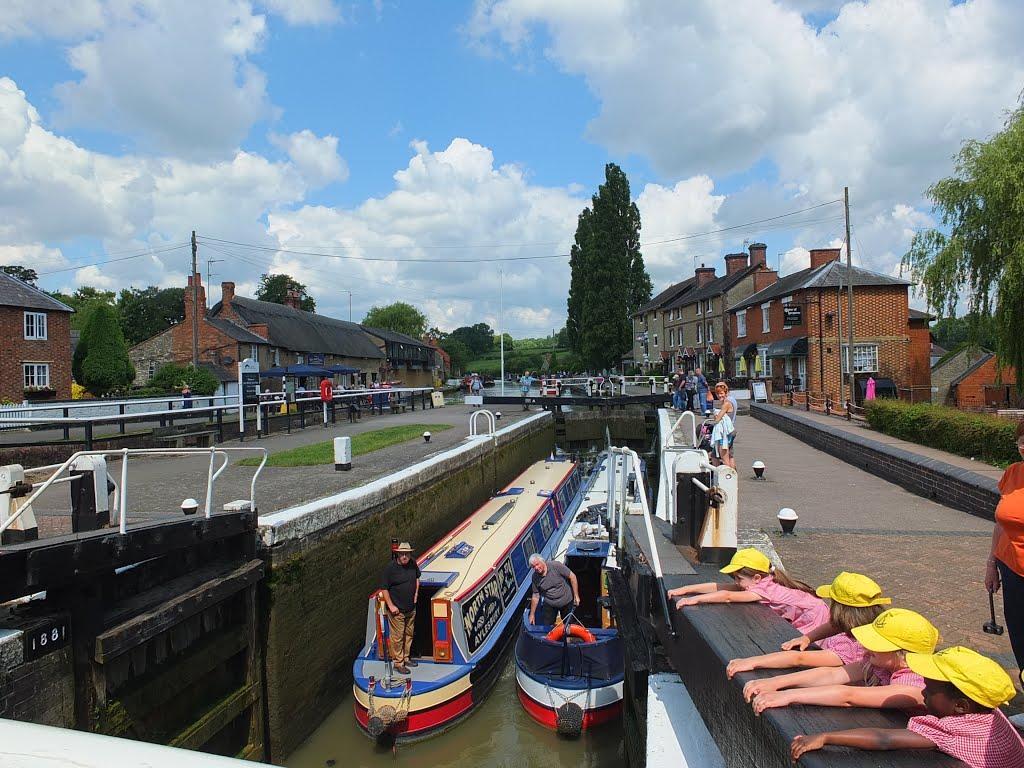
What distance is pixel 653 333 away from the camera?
182 feet

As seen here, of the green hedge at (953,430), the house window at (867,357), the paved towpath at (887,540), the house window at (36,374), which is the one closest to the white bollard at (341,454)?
the paved towpath at (887,540)

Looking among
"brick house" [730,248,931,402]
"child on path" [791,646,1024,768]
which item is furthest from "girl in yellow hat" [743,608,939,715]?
"brick house" [730,248,931,402]

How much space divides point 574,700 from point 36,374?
27639 mm

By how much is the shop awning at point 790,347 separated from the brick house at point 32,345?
31927 mm

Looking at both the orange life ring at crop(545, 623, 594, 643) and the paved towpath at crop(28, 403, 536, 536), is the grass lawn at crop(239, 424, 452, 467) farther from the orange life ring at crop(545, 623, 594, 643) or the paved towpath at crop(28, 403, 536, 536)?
the orange life ring at crop(545, 623, 594, 643)

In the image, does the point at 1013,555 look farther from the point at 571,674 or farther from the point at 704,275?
the point at 704,275

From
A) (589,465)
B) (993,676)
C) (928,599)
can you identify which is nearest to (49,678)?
(993,676)

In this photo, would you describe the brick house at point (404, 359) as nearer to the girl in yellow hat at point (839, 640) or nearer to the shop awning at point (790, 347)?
the shop awning at point (790, 347)

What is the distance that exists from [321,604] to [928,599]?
687 cm

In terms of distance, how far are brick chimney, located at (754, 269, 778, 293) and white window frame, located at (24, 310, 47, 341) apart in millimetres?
37571

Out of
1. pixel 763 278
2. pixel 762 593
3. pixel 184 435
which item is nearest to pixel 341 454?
pixel 184 435

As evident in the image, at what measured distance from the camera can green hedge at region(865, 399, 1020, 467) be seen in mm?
11758

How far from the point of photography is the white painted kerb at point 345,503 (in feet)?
26.0

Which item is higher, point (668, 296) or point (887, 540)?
point (668, 296)
